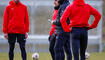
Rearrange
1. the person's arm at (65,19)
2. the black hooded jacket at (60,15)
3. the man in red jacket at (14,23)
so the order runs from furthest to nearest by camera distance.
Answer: the man in red jacket at (14,23)
the black hooded jacket at (60,15)
the person's arm at (65,19)

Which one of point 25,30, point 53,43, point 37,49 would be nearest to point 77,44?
point 53,43

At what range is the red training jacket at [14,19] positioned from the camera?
25.8 feet

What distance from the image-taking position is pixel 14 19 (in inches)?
309

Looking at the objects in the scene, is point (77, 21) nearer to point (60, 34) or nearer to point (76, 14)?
point (76, 14)

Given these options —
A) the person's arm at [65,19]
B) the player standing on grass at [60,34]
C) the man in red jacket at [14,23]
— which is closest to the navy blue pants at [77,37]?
the person's arm at [65,19]

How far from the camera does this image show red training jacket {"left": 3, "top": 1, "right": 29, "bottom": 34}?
7.85 meters

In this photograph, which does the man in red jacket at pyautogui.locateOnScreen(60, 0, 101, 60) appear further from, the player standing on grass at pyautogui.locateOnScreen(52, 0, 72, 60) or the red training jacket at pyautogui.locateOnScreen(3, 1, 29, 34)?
the red training jacket at pyautogui.locateOnScreen(3, 1, 29, 34)

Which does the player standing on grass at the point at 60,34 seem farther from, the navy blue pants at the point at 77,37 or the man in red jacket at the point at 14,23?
the man in red jacket at the point at 14,23

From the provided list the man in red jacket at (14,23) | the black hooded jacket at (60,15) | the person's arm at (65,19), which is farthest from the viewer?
the man in red jacket at (14,23)

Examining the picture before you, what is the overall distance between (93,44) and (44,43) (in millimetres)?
2207

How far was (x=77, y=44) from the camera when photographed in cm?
627

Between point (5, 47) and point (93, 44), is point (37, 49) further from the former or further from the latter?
point (93, 44)

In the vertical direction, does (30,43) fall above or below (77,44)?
below

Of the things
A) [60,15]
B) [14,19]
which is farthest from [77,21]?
[14,19]
